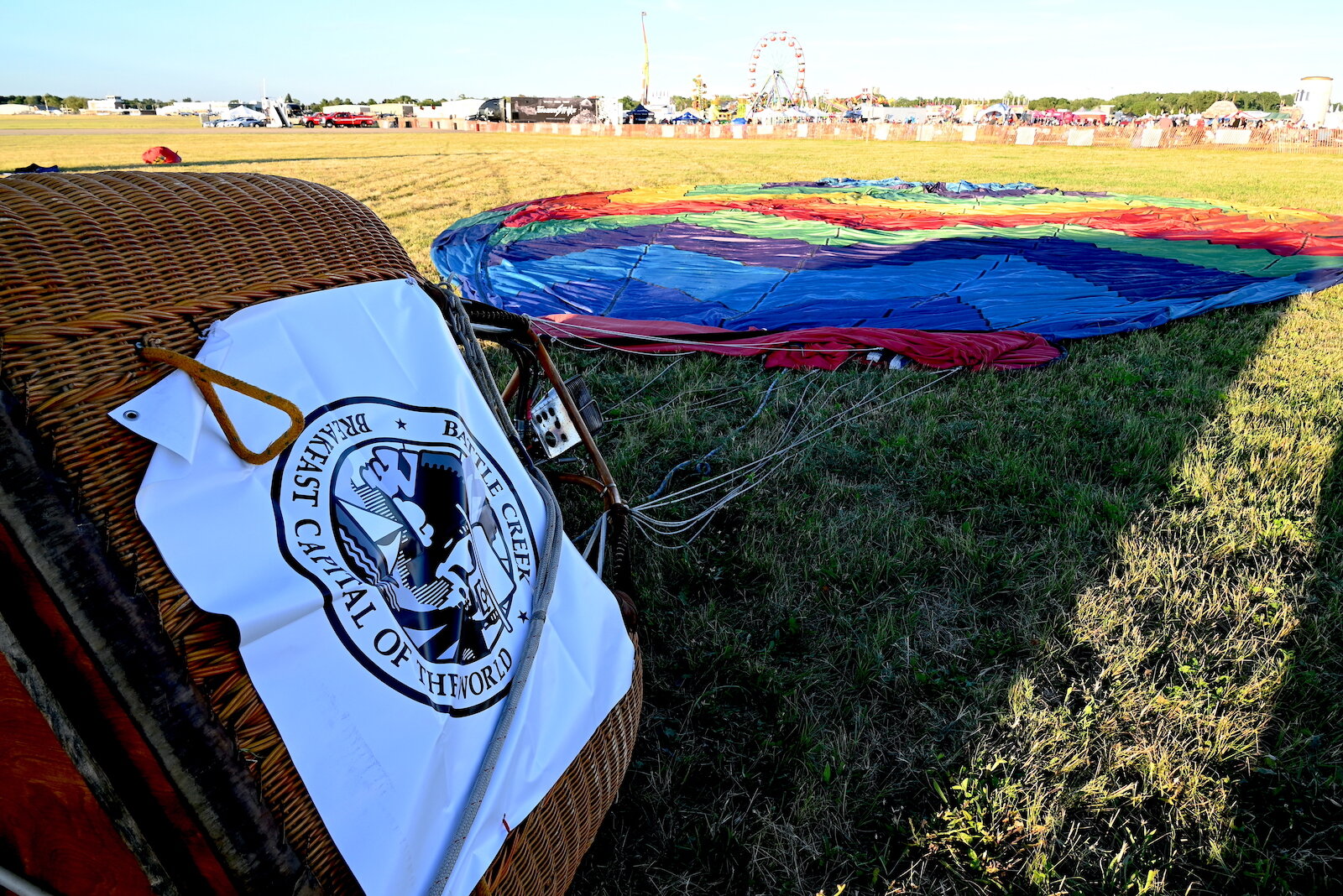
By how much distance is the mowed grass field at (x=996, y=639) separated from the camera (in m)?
1.20

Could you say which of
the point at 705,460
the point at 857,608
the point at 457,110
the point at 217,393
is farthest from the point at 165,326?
the point at 457,110

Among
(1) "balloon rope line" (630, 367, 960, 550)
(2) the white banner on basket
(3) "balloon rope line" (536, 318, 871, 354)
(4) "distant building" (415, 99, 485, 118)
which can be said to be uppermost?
(4) "distant building" (415, 99, 485, 118)

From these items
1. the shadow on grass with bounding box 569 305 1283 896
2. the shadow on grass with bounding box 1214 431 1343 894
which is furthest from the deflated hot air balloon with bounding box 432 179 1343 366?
the shadow on grass with bounding box 1214 431 1343 894

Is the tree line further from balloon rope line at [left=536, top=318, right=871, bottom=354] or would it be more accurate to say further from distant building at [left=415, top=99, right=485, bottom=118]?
balloon rope line at [left=536, top=318, right=871, bottom=354]

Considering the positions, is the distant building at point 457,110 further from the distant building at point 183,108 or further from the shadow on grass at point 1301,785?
the shadow on grass at point 1301,785

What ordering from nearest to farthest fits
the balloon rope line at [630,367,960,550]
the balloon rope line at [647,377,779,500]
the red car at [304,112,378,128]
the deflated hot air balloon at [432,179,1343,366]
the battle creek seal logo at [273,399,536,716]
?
1. the battle creek seal logo at [273,399,536,716]
2. the balloon rope line at [630,367,960,550]
3. the balloon rope line at [647,377,779,500]
4. the deflated hot air balloon at [432,179,1343,366]
5. the red car at [304,112,378,128]

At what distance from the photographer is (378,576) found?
0.88m

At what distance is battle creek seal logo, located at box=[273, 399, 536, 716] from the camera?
837 mm

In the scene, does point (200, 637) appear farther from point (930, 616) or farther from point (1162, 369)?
point (1162, 369)

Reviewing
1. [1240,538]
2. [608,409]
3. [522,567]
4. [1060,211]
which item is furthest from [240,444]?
[1060,211]

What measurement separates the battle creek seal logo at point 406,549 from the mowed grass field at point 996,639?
47 cm

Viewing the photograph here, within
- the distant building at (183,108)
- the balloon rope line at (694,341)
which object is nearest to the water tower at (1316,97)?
the balloon rope line at (694,341)

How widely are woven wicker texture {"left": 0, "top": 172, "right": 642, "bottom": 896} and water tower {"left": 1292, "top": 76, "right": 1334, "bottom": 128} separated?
33.1 metres

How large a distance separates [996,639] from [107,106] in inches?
3573
